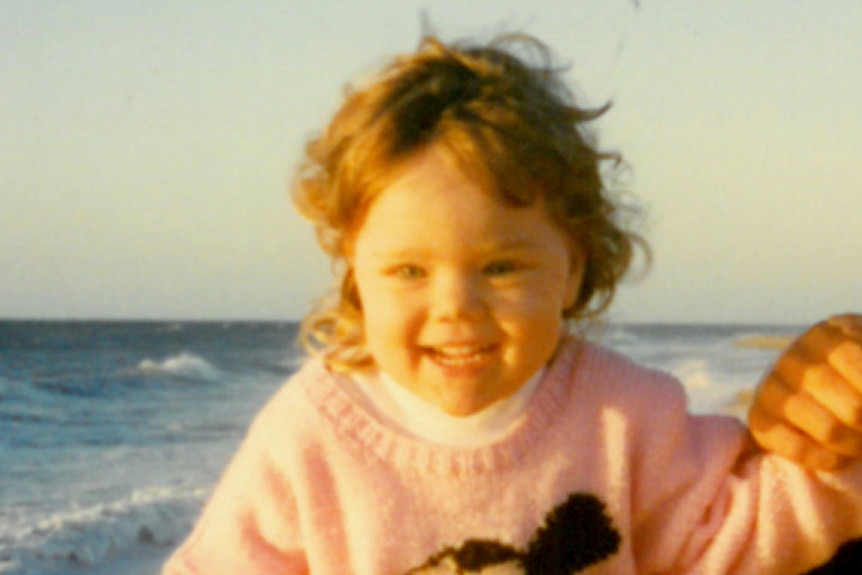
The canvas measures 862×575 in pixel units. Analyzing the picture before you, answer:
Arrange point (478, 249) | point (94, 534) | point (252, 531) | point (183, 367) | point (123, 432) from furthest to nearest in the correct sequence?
point (183, 367) < point (123, 432) < point (94, 534) < point (252, 531) < point (478, 249)

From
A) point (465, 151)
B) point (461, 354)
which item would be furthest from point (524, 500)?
point (465, 151)

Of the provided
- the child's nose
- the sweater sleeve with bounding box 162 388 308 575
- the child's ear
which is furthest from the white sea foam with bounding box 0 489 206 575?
the child's nose

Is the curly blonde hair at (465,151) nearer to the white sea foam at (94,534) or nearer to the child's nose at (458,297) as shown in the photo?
the child's nose at (458,297)

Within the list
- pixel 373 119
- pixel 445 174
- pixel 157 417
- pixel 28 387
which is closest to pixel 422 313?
pixel 445 174

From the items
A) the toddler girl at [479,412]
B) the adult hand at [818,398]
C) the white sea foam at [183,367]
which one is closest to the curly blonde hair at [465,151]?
the toddler girl at [479,412]

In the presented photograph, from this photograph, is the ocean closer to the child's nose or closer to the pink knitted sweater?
the pink knitted sweater

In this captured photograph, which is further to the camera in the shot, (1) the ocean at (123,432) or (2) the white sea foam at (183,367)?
(2) the white sea foam at (183,367)

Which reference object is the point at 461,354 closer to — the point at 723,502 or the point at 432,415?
the point at 432,415
